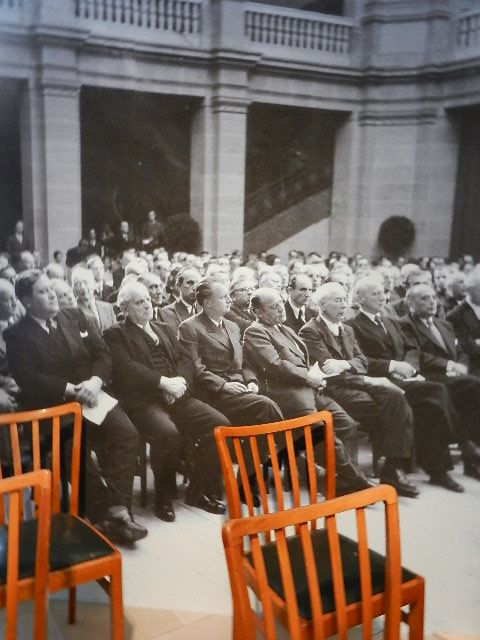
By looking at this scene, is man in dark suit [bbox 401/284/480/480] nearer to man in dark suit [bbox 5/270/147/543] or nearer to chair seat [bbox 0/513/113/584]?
man in dark suit [bbox 5/270/147/543]

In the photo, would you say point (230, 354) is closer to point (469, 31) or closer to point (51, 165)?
point (51, 165)

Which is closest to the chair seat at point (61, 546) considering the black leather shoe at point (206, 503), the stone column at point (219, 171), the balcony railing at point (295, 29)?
the black leather shoe at point (206, 503)

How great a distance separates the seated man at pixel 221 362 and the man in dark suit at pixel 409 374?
0.53 meters

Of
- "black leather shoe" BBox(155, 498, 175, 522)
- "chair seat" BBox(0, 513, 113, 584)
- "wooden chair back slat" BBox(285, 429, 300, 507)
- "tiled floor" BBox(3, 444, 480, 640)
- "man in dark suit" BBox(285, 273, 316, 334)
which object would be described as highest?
"man in dark suit" BBox(285, 273, 316, 334)

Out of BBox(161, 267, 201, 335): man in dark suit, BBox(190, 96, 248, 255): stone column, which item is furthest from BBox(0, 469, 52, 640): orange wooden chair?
BBox(190, 96, 248, 255): stone column

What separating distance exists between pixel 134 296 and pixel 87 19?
1064 mm

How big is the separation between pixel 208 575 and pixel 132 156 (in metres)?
1.77

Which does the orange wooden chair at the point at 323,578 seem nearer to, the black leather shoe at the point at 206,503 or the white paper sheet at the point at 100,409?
the black leather shoe at the point at 206,503

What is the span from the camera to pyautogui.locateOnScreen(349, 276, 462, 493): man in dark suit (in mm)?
2844

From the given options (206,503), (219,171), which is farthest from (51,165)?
(206,503)

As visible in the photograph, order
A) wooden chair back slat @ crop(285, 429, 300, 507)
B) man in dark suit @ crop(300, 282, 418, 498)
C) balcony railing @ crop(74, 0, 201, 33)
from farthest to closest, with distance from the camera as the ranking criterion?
man in dark suit @ crop(300, 282, 418, 498)
balcony railing @ crop(74, 0, 201, 33)
wooden chair back slat @ crop(285, 429, 300, 507)

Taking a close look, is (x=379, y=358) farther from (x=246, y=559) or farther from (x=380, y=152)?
(x=246, y=559)

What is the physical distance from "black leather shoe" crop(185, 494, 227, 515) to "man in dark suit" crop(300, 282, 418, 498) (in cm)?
72

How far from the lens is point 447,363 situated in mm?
2932
